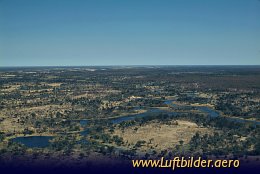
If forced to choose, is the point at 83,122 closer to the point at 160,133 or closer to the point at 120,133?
the point at 120,133

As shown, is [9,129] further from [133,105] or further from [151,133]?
[133,105]

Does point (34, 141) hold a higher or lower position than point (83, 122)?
lower

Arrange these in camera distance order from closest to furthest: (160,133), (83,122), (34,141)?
1. (34,141)
2. (160,133)
3. (83,122)

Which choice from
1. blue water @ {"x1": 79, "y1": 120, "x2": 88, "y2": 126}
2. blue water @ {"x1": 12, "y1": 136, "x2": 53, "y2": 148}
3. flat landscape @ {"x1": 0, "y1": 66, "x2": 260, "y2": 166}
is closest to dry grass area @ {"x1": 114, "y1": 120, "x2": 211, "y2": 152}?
flat landscape @ {"x1": 0, "y1": 66, "x2": 260, "y2": 166}

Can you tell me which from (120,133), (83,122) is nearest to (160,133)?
(120,133)

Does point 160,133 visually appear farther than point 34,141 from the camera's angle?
Yes

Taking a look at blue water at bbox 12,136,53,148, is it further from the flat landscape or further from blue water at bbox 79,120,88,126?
blue water at bbox 79,120,88,126

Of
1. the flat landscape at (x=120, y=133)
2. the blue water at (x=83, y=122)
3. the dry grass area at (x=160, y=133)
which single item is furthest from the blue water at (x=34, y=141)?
the dry grass area at (x=160, y=133)
